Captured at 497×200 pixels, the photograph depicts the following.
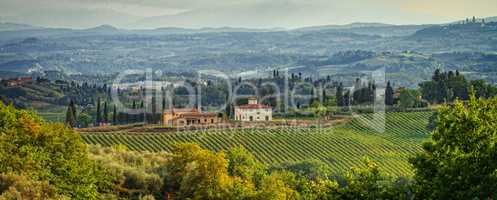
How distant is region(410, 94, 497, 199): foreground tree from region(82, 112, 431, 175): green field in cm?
5111

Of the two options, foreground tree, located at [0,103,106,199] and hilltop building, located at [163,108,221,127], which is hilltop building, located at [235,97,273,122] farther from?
foreground tree, located at [0,103,106,199]

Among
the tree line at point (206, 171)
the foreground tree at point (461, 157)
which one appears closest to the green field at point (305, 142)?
the tree line at point (206, 171)

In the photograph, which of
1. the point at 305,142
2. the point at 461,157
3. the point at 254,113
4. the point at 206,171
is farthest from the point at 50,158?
the point at 254,113

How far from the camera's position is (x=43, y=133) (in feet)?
111

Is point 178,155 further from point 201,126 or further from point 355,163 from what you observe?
point 201,126

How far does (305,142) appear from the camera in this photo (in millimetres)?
80062

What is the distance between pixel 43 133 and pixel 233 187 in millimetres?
8685

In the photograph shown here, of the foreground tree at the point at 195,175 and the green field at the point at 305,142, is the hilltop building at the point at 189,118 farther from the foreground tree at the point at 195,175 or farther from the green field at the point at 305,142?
the foreground tree at the point at 195,175

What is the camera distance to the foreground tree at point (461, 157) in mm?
16469

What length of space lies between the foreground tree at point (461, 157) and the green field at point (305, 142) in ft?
168

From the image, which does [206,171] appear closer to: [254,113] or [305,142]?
[305,142]

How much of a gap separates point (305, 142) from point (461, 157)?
63.5 meters

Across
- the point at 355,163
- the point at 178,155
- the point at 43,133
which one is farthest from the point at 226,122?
the point at 43,133

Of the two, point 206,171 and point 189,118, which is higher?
point 206,171
